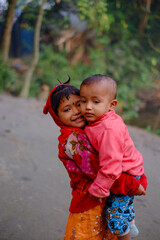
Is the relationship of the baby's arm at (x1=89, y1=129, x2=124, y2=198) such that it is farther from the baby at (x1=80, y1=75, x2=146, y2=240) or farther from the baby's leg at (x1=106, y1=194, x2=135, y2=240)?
the baby's leg at (x1=106, y1=194, x2=135, y2=240)

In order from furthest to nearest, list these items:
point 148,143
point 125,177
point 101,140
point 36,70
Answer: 1. point 36,70
2. point 148,143
3. point 125,177
4. point 101,140

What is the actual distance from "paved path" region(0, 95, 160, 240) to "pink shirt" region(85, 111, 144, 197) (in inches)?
52.0

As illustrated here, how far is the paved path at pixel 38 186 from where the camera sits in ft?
8.56

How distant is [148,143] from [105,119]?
4488 mm

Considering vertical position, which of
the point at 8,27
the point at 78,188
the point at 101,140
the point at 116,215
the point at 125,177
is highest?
the point at 8,27

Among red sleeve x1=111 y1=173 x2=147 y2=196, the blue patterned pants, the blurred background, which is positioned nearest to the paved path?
the blue patterned pants

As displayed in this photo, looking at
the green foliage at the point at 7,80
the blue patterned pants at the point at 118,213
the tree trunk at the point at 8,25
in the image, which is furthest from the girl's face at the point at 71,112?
the tree trunk at the point at 8,25

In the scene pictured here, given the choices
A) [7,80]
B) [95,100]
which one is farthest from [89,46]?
[95,100]

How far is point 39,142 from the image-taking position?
5117mm

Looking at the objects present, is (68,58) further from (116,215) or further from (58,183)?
(116,215)

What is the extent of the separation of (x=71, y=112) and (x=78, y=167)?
349 millimetres

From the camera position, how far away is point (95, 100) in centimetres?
154

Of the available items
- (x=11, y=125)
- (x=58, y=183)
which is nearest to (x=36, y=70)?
(x=11, y=125)

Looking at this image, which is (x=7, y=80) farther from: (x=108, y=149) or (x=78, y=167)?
(x=108, y=149)
